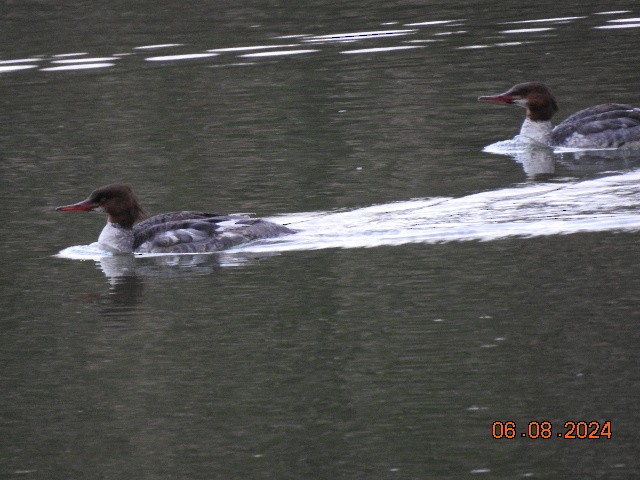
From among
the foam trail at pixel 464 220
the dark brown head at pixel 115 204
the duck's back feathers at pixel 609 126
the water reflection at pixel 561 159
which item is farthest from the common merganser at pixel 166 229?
the duck's back feathers at pixel 609 126

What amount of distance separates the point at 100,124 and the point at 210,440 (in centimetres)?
1249

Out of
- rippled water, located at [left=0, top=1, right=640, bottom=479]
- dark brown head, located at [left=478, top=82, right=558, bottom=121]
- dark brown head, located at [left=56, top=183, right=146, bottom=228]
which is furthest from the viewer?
dark brown head, located at [left=478, top=82, right=558, bottom=121]

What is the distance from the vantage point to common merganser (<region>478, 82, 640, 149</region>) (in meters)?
17.5

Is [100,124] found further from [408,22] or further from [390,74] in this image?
[408,22]

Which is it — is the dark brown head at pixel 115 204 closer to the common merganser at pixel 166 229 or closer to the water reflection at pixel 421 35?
the common merganser at pixel 166 229

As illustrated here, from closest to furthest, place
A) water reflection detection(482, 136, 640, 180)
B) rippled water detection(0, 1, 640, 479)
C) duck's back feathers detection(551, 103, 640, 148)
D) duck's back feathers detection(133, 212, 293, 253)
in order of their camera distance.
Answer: rippled water detection(0, 1, 640, 479)
duck's back feathers detection(133, 212, 293, 253)
water reflection detection(482, 136, 640, 180)
duck's back feathers detection(551, 103, 640, 148)

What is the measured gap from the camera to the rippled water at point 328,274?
344 inches

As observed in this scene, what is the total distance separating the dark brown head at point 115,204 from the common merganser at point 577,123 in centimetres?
538

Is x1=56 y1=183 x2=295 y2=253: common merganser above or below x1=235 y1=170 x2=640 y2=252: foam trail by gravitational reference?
above

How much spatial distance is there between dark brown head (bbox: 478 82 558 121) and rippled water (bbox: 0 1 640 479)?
0.53 metres

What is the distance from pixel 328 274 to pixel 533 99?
693cm

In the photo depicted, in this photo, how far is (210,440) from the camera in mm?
8773

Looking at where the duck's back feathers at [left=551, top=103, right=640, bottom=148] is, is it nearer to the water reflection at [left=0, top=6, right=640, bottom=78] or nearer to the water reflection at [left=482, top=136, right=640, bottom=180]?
the water reflection at [left=482, top=136, right=640, bottom=180]

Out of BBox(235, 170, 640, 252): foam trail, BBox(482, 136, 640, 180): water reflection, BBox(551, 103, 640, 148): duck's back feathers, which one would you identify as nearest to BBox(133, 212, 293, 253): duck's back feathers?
BBox(235, 170, 640, 252): foam trail
